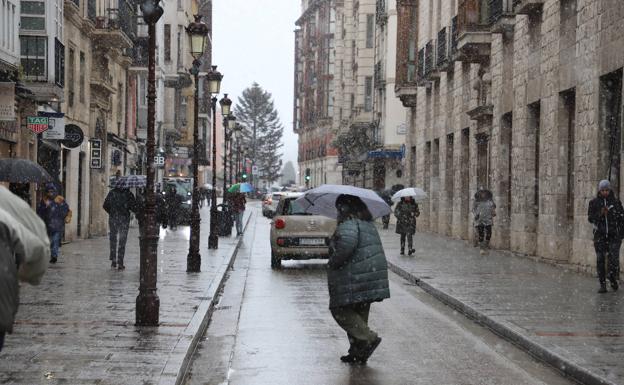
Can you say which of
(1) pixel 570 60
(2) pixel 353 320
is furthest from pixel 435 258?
(2) pixel 353 320

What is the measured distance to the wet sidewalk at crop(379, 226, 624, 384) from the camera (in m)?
9.66

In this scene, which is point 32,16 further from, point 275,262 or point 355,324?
point 355,324

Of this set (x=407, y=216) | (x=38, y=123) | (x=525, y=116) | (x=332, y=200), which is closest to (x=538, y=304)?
(x=332, y=200)

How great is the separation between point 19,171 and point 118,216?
244cm

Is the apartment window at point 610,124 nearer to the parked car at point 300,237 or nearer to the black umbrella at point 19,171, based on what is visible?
the parked car at point 300,237

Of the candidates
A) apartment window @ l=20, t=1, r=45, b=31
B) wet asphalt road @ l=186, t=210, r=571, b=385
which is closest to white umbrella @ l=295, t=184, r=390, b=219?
wet asphalt road @ l=186, t=210, r=571, b=385

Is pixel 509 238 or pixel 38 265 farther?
pixel 509 238

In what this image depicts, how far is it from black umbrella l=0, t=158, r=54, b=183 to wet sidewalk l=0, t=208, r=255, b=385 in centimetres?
170

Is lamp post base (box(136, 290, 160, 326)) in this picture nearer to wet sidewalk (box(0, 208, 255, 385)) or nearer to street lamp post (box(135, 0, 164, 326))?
street lamp post (box(135, 0, 164, 326))

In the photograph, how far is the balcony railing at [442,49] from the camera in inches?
1431

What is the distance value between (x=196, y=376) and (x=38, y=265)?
15.0ft

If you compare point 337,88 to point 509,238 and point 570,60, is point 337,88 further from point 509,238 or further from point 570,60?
point 570,60

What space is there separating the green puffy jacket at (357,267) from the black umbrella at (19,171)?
9855 mm

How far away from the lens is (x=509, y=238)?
1115 inches
